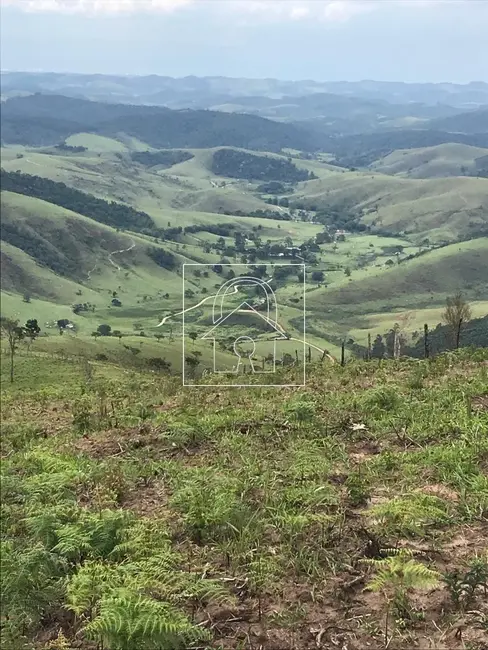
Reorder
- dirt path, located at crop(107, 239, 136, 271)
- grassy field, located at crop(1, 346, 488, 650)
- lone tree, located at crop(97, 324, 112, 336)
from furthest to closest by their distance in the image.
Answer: dirt path, located at crop(107, 239, 136, 271)
lone tree, located at crop(97, 324, 112, 336)
grassy field, located at crop(1, 346, 488, 650)

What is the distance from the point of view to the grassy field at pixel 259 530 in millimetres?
4773

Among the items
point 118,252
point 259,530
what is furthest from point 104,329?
point 259,530

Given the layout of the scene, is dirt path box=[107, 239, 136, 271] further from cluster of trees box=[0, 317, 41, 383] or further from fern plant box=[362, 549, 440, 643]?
fern plant box=[362, 549, 440, 643]

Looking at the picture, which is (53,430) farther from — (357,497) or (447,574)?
(447,574)

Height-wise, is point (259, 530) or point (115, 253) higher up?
point (259, 530)

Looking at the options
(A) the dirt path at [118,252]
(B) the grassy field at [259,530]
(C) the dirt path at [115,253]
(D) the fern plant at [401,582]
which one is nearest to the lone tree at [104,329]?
(C) the dirt path at [115,253]

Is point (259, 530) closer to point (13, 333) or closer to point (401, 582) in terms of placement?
point (401, 582)

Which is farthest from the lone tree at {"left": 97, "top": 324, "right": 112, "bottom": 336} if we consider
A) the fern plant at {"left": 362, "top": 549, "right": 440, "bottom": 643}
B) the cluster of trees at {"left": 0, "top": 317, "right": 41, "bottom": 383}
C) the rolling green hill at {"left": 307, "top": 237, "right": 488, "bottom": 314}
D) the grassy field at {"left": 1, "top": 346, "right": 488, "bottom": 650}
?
the fern plant at {"left": 362, "top": 549, "right": 440, "bottom": 643}

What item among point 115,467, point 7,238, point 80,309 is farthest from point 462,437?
point 7,238

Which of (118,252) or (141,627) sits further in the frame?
(118,252)

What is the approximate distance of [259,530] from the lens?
6.19 metres

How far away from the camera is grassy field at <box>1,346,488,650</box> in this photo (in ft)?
15.7

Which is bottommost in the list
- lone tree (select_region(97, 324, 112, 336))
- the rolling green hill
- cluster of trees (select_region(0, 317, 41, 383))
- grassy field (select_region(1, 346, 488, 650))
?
lone tree (select_region(97, 324, 112, 336))

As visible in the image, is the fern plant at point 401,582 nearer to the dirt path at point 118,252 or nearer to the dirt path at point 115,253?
the dirt path at point 115,253
